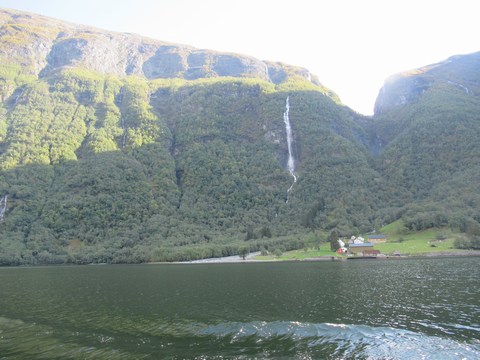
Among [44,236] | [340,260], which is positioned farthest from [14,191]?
[340,260]

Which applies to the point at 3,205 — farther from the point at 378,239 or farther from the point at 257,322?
the point at 257,322

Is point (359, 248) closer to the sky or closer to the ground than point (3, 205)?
closer to the ground

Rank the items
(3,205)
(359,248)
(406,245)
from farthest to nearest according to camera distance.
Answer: (3,205), (359,248), (406,245)

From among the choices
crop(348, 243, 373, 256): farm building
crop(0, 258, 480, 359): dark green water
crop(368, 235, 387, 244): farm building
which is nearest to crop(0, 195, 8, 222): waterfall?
crop(0, 258, 480, 359): dark green water

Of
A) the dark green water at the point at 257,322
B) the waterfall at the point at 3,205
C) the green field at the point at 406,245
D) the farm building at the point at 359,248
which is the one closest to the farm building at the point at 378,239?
the green field at the point at 406,245

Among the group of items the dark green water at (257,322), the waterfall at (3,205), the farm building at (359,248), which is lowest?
the farm building at (359,248)

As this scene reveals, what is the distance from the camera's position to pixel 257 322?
30.9 meters

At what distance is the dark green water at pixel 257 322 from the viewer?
2394 centimetres

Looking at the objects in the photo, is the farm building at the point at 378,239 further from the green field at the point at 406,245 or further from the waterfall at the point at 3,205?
the waterfall at the point at 3,205

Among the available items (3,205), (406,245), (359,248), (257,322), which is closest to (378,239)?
(406,245)

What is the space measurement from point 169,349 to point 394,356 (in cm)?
1512

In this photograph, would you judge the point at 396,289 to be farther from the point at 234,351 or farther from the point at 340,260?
the point at 340,260

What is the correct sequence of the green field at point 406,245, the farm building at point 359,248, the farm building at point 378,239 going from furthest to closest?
the farm building at point 378,239
the farm building at point 359,248
the green field at point 406,245

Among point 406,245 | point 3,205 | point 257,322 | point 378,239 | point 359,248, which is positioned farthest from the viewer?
point 3,205
